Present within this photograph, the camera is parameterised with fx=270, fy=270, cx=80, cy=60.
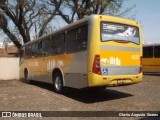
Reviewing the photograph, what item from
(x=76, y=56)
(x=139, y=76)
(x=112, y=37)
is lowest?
(x=139, y=76)

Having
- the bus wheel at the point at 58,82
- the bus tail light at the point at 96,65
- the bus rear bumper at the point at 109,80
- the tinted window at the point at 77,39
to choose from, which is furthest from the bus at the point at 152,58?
the bus tail light at the point at 96,65

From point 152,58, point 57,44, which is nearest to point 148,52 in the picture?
point 152,58

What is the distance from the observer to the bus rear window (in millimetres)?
9864

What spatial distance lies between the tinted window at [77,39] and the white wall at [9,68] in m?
12.1

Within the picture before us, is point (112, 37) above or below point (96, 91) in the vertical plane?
above

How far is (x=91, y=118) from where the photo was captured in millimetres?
7566

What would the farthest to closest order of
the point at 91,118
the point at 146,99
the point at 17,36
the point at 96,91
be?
1. the point at 17,36
2. the point at 96,91
3. the point at 146,99
4. the point at 91,118

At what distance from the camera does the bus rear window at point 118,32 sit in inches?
388

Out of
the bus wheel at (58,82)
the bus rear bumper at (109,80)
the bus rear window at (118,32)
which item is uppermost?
the bus rear window at (118,32)

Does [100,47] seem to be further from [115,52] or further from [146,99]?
[146,99]

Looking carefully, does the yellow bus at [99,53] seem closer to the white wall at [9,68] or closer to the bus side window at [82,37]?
the bus side window at [82,37]

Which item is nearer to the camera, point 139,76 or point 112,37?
point 112,37

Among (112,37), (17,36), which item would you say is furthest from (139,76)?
(17,36)

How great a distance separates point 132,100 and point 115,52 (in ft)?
6.30
